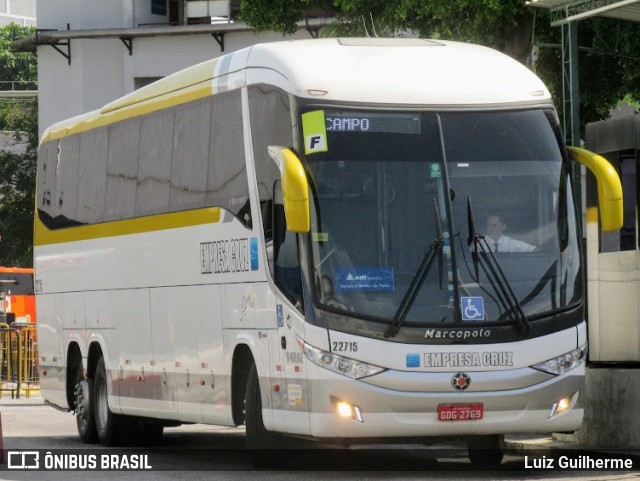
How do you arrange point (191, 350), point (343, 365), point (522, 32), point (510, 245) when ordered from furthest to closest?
point (522, 32) → point (191, 350) → point (510, 245) → point (343, 365)

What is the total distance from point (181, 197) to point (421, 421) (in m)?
4.40

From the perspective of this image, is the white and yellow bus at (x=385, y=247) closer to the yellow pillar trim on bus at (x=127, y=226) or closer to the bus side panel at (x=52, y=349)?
the yellow pillar trim on bus at (x=127, y=226)

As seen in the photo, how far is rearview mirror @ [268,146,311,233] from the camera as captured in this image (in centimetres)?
1316

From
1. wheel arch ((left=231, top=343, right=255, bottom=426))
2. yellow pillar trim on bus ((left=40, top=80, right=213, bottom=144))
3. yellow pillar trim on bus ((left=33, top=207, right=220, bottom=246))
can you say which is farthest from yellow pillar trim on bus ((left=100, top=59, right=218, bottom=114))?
wheel arch ((left=231, top=343, right=255, bottom=426))

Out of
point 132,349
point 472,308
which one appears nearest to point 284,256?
point 472,308

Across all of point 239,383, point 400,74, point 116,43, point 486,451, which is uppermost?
point 116,43

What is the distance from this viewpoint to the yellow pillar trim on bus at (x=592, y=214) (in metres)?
16.4

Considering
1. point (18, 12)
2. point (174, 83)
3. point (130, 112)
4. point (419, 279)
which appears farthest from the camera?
point (18, 12)

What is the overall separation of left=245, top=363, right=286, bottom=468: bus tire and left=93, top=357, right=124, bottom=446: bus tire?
4.67m

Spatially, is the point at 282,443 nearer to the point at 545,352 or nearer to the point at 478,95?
the point at 545,352

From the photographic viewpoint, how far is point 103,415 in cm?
1962

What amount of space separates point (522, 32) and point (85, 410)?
8245 mm

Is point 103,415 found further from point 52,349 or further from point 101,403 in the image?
point 52,349

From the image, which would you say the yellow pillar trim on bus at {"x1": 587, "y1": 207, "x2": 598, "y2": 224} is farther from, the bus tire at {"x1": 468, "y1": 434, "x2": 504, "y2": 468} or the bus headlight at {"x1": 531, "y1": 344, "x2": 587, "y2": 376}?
the bus headlight at {"x1": 531, "y1": 344, "x2": 587, "y2": 376}
